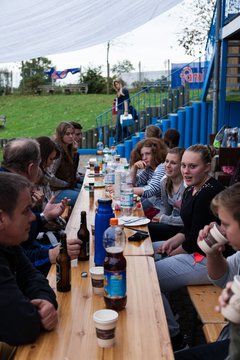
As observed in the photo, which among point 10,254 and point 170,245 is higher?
point 10,254

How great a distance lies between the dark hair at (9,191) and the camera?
168 centimetres

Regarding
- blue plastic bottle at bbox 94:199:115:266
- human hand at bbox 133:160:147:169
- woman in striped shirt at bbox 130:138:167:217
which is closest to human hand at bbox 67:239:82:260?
blue plastic bottle at bbox 94:199:115:266

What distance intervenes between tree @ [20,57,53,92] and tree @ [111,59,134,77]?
4.42 metres

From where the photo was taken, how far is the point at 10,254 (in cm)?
175

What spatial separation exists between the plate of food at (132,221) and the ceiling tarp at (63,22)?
166 cm

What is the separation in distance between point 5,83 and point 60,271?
2609 centimetres

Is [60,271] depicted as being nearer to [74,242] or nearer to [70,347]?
[74,242]

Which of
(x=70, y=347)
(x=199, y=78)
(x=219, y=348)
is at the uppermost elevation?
(x=199, y=78)

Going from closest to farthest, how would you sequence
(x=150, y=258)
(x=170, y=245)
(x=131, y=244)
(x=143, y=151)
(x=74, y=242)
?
(x=74, y=242)
(x=150, y=258)
(x=131, y=244)
(x=170, y=245)
(x=143, y=151)

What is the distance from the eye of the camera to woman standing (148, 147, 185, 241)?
3.87 meters

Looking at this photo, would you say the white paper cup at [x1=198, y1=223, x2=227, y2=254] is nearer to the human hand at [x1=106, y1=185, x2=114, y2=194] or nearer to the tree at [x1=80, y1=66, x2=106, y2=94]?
the human hand at [x1=106, y1=185, x2=114, y2=194]

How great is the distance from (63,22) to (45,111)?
58.7 feet

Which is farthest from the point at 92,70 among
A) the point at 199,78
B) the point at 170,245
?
the point at 170,245

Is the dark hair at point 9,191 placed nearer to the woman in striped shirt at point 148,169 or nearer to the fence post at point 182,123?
the woman in striped shirt at point 148,169
